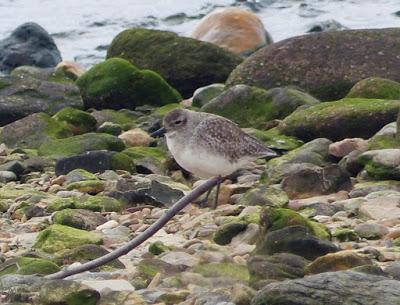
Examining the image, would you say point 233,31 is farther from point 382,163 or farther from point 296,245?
point 296,245

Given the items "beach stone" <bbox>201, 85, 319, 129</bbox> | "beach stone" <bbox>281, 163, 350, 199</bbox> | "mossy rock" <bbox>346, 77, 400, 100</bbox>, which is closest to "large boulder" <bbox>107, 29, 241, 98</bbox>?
"beach stone" <bbox>201, 85, 319, 129</bbox>

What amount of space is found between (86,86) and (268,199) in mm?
6143

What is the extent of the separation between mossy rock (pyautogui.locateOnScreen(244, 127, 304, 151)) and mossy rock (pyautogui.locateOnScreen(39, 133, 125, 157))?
1.17 meters

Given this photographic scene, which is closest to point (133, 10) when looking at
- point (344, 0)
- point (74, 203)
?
point (344, 0)

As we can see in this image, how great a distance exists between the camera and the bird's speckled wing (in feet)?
26.0

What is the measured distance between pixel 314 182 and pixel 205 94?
5.12 metres

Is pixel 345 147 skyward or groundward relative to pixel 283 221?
groundward

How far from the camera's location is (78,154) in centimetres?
1020

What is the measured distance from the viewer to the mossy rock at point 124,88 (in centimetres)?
1336

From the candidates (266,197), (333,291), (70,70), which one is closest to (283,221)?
(266,197)

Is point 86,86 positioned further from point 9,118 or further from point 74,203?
point 74,203

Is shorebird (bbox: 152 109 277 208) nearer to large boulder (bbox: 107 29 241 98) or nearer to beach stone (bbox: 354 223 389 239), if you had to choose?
beach stone (bbox: 354 223 389 239)

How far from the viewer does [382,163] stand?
8.64 m

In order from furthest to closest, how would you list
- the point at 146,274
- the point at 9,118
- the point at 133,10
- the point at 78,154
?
the point at 133,10, the point at 9,118, the point at 78,154, the point at 146,274
